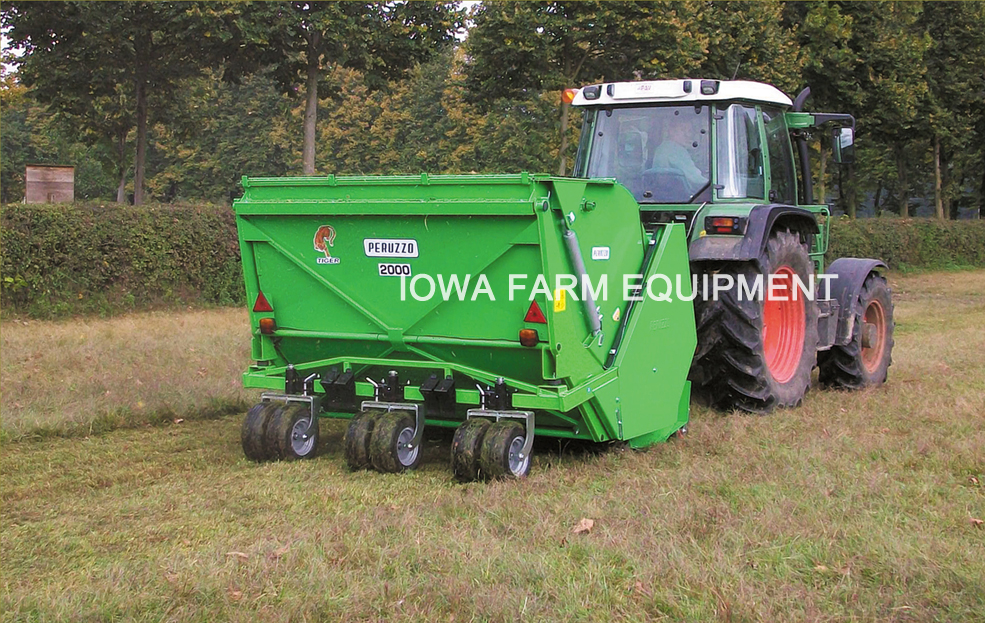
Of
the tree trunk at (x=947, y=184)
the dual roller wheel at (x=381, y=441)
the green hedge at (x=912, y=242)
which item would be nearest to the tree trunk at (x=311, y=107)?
the dual roller wheel at (x=381, y=441)

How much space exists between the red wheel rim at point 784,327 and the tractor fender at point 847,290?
0.76m

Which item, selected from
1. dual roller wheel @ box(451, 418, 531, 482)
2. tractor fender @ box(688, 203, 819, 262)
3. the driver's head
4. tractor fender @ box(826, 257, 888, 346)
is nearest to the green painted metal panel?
dual roller wheel @ box(451, 418, 531, 482)

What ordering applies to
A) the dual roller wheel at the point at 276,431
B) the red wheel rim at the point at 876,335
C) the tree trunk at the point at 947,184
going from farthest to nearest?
the tree trunk at the point at 947,184 → the red wheel rim at the point at 876,335 → the dual roller wheel at the point at 276,431

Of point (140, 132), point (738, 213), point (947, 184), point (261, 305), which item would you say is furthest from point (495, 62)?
point (947, 184)

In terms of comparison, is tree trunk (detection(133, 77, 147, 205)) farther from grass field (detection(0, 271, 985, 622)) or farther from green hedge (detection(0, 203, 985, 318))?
grass field (detection(0, 271, 985, 622))

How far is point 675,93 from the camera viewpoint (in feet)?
26.2

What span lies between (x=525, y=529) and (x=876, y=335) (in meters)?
5.81

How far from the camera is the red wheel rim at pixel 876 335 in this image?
952 centimetres

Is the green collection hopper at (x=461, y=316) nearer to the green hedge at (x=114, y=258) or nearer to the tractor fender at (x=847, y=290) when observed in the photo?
the tractor fender at (x=847, y=290)

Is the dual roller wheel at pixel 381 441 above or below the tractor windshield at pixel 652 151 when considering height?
below

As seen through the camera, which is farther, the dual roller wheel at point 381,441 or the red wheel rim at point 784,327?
the red wheel rim at point 784,327

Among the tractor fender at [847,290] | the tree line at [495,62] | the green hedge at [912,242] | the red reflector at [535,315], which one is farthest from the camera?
the green hedge at [912,242]

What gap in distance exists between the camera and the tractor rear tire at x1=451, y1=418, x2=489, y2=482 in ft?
19.0

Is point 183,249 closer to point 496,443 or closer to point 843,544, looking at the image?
point 496,443
